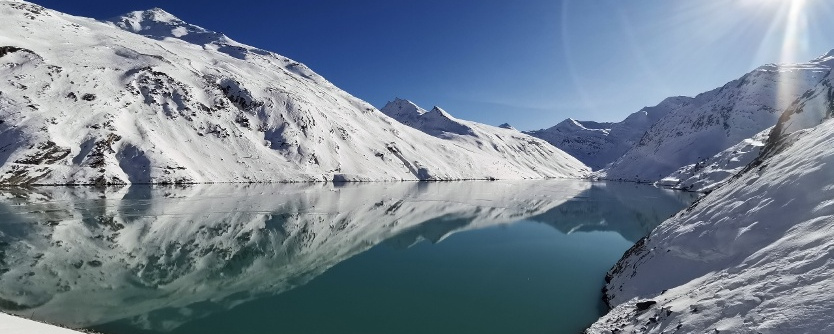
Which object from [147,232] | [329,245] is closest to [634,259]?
[329,245]

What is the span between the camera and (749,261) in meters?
15.3

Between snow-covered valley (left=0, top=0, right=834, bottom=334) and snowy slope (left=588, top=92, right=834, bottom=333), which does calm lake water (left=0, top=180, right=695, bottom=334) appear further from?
snowy slope (left=588, top=92, right=834, bottom=333)

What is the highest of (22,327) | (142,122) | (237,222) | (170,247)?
(142,122)

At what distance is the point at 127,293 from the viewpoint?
1002 inches

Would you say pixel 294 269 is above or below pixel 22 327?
below

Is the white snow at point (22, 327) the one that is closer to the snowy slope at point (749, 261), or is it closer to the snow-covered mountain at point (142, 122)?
the snowy slope at point (749, 261)

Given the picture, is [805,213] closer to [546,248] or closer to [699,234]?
[699,234]

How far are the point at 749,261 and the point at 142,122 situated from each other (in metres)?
155

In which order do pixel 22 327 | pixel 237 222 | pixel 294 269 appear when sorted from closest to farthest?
pixel 22 327
pixel 294 269
pixel 237 222

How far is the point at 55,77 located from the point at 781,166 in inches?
6940

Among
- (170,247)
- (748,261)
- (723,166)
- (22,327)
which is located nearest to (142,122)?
(170,247)

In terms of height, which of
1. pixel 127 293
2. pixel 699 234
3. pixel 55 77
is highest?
pixel 55 77

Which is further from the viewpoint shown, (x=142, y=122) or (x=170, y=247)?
(x=142, y=122)

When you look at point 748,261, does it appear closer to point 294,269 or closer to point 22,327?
point 22,327
